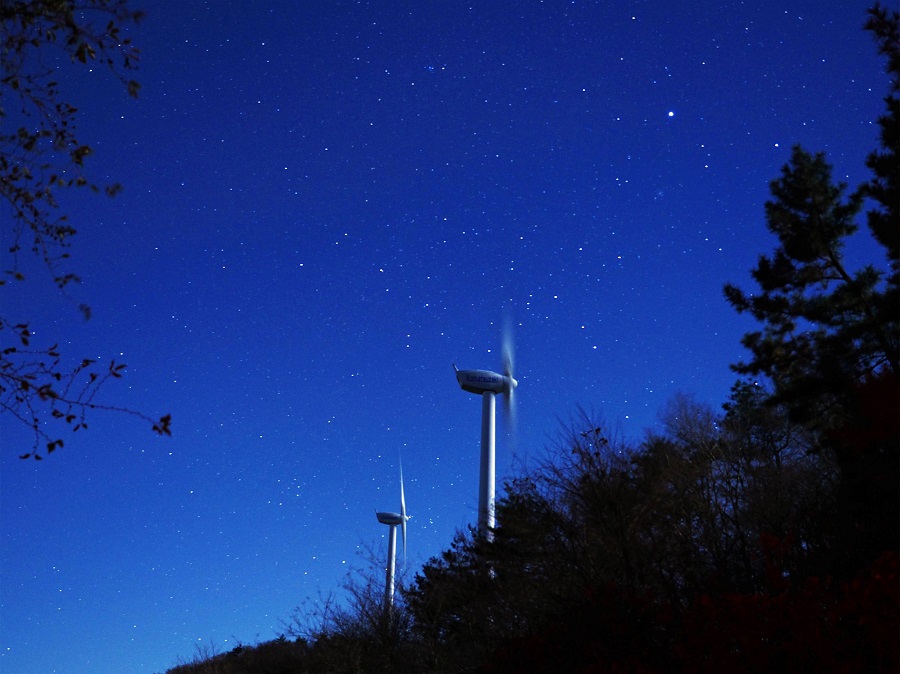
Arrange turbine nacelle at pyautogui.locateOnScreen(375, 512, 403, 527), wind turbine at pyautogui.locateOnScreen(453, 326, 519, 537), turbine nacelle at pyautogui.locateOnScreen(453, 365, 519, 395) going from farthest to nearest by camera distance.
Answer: turbine nacelle at pyautogui.locateOnScreen(375, 512, 403, 527) → turbine nacelle at pyautogui.locateOnScreen(453, 365, 519, 395) → wind turbine at pyautogui.locateOnScreen(453, 326, 519, 537)

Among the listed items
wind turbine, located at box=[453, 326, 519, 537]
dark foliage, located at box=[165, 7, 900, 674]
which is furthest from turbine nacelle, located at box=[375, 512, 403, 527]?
dark foliage, located at box=[165, 7, 900, 674]

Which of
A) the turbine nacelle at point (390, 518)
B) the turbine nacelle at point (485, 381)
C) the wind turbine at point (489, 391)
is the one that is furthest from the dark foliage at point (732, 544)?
the turbine nacelle at point (390, 518)

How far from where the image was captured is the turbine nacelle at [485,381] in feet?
152

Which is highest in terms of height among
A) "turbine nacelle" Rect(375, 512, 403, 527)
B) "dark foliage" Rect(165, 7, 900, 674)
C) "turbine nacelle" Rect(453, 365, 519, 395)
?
"turbine nacelle" Rect(453, 365, 519, 395)

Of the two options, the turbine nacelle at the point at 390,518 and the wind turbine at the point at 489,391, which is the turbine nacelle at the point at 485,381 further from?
the turbine nacelle at the point at 390,518

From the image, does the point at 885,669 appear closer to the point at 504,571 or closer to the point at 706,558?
the point at 706,558

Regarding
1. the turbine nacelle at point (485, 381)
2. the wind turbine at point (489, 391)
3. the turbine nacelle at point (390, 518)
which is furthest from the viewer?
the turbine nacelle at point (390, 518)

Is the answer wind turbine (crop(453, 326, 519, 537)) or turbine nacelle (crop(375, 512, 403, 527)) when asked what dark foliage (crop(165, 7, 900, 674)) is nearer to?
wind turbine (crop(453, 326, 519, 537))

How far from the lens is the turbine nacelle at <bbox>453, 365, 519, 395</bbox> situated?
46.2m

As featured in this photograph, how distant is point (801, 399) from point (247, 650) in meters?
36.9

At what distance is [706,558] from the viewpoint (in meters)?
18.2

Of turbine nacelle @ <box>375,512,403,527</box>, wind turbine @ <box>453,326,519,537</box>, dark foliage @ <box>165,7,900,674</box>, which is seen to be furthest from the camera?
turbine nacelle @ <box>375,512,403,527</box>

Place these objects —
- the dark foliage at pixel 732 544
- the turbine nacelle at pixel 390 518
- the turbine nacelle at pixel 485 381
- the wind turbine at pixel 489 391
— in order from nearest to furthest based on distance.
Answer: the dark foliage at pixel 732 544 < the wind turbine at pixel 489 391 < the turbine nacelle at pixel 485 381 < the turbine nacelle at pixel 390 518

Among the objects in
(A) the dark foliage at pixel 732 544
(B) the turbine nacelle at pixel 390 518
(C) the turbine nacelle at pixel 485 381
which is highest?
(C) the turbine nacelle at pixel 485 381
